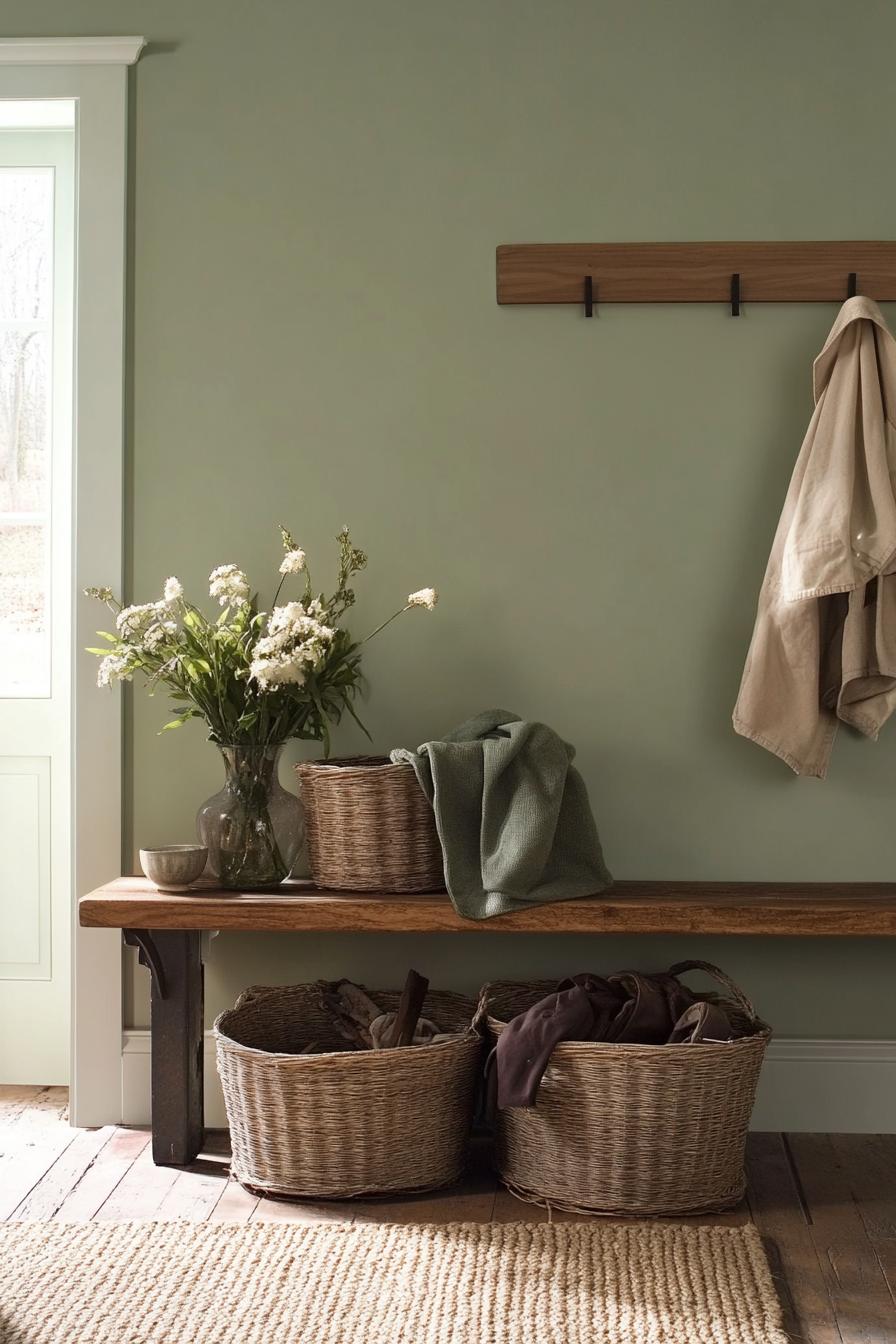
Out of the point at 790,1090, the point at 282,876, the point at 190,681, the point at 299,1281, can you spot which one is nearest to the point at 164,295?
the point at 190,681

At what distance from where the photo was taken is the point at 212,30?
257cm

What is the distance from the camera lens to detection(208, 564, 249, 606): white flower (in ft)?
7.67

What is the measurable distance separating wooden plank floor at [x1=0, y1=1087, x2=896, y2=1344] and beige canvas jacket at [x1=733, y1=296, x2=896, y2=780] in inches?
29.5

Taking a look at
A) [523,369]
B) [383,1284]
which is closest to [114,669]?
[523,369]

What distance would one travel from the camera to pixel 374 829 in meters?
2.27

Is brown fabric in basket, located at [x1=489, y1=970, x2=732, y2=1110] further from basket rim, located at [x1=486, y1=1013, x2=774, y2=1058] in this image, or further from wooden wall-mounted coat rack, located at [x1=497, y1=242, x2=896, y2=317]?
wooden wall-mounted coat rack, located at [x1=497, y1=242, x2=896, y2=317]

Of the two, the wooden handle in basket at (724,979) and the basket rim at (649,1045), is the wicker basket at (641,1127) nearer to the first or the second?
the basket rim at (649,1045)

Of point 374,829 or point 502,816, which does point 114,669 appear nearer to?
point 374,829

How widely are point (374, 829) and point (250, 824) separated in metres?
0.26

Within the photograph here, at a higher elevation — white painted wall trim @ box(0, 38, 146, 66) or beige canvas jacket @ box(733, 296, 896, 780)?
white painted wall trim @ box(0, 38, 146, 66)

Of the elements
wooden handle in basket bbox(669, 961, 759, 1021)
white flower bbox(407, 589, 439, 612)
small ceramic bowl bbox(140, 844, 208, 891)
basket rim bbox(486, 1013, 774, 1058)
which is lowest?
basket rim bbox(486, 1013, 774, 1058)

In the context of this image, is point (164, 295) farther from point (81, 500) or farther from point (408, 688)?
point (408, 688)

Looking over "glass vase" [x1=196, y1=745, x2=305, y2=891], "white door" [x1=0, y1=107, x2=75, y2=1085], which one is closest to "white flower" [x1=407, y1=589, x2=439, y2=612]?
"glass vase" [x1=196, y1=745, x2=305, y2=891]

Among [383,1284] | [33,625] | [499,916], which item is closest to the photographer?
[383,1284]
